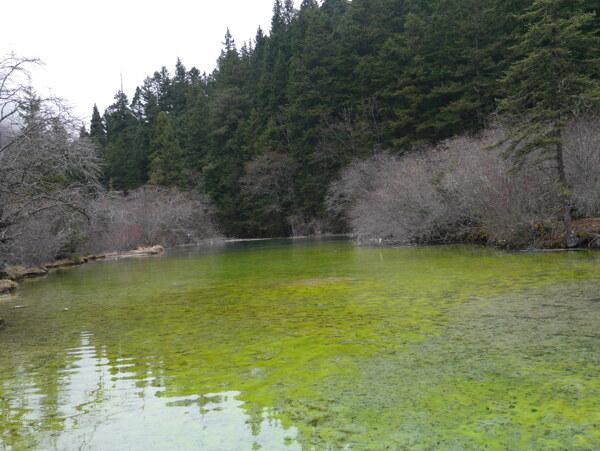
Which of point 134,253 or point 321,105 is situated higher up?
point 321,105

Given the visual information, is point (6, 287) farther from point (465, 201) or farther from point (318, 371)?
point (465, 201)

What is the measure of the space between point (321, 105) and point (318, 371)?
4591 centimetres

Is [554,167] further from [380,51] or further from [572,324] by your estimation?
[380,51]

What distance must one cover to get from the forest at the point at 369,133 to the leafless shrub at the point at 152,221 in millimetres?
329

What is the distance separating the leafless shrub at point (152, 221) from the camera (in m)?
31.9

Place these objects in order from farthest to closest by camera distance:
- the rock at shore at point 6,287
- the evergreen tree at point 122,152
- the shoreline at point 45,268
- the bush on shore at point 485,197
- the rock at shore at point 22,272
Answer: the evergreen tree at point 122,152 → the rock at shore at point 22,272 → the bush on shore at point 485,197 → the shoreline at point 45,268 → the rock at shore at point 6,287

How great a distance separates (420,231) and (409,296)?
1531 centimetres

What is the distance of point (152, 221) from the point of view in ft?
132

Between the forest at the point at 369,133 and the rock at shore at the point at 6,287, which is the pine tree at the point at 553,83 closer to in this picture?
the forest at the point at 369,133

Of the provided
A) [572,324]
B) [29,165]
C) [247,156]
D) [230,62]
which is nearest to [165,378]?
[572,324]

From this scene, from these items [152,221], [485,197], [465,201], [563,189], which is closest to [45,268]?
[465,201]

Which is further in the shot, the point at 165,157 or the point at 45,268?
the point at 165,157

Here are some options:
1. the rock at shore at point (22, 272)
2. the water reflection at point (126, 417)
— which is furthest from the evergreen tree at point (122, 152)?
the water reflection at point (126, 417)

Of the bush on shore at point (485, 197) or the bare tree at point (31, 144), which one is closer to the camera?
the bare tree at point (31, 144)
